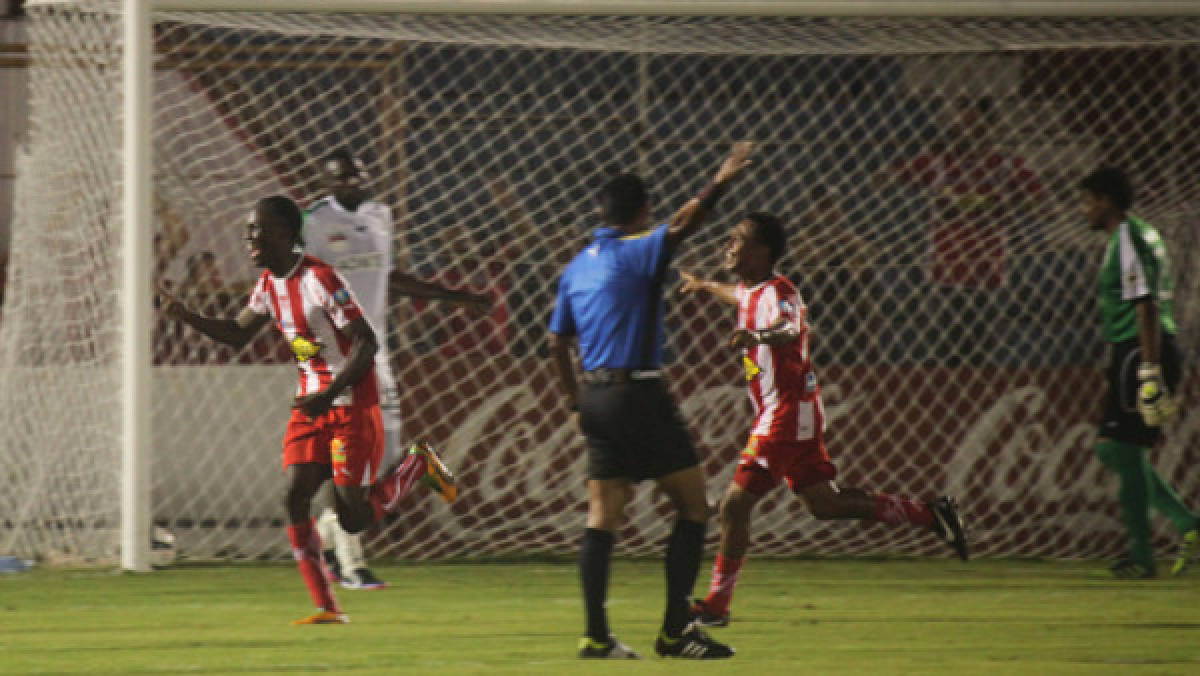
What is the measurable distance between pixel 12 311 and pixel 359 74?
2.24 meters

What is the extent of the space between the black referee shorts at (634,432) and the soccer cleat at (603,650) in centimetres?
53

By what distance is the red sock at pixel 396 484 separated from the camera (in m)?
8.24

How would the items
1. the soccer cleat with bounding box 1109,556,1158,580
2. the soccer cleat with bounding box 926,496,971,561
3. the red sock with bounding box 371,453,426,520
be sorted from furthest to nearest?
the soccer cleat with bounding box 1109,556,1158,580 → the red sock with bounding box 371,453,426,520 → the soccer cleat with bounding box 926,496,971,561

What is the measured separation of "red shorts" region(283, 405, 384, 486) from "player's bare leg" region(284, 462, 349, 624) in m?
0.08

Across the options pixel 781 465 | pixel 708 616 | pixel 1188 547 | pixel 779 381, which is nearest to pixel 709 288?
pixel 779 381

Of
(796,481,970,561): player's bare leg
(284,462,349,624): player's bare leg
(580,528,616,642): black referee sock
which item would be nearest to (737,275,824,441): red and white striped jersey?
(796,481,970,561): player's bare leg

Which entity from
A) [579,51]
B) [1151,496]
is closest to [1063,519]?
[1151,496]

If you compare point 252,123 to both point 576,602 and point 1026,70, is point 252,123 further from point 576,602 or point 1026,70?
point 1026,70

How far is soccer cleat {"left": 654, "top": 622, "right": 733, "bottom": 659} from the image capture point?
21.0ft

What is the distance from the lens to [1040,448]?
10539mm

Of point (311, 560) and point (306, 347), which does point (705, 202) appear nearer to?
point (306, 347)

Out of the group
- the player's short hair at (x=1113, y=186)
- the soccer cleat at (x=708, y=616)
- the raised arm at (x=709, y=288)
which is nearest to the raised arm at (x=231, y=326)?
the raised arm at (x=709, y=288)

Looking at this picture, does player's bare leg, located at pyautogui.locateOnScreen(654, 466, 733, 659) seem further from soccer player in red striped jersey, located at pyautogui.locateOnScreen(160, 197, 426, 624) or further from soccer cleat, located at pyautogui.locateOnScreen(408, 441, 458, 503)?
soccer cleat, located at pyautogui.locateOnScreen(408, 441, 458, 503)

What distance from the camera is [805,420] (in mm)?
7449
